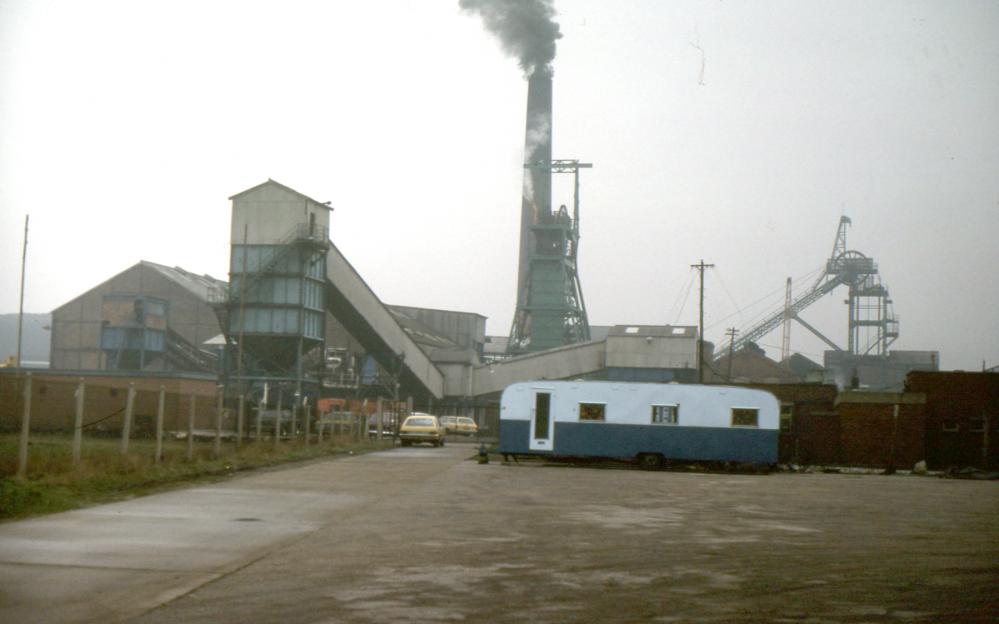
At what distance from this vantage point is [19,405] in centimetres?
3328

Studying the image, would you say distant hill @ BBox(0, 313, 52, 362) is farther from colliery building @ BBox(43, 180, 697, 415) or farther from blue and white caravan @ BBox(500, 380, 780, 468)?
blue and white caravan @ BBox(500, 380, 780, 468)

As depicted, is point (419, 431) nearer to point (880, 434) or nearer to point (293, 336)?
point (293, 336)

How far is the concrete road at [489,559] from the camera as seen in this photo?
867 cm

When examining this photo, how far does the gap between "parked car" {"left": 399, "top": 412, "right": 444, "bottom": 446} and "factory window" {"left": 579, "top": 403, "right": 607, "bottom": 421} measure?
14.4 meters

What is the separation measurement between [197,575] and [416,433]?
38944 mm

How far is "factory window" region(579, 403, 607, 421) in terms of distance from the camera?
36.0 m

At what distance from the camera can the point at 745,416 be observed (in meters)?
36.0

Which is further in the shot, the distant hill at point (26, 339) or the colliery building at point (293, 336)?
the distant hill at point (26, 339)

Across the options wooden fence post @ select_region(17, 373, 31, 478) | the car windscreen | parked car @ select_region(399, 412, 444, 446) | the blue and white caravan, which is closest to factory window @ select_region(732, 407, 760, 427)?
the blue and white caravan

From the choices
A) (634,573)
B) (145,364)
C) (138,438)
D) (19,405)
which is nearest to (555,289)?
(145,364)

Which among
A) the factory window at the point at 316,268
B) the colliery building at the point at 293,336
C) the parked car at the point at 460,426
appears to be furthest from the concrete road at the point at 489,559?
the parked car at the point at 460,426

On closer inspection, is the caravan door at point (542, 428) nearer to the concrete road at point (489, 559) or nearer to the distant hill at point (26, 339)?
the concrete road at point (489, 559)

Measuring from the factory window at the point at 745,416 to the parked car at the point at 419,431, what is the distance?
55.7 feet

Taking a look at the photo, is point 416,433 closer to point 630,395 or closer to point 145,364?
point 630,395
